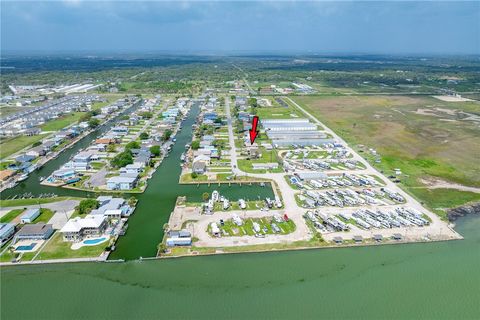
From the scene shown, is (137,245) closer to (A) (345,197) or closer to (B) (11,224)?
(B) (11,224)

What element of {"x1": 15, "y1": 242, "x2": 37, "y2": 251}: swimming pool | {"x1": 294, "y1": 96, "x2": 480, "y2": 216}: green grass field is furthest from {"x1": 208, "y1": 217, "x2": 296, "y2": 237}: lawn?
{"x1": 294, "y1": 96, "x2": 480, "y2": 216}: green grass field

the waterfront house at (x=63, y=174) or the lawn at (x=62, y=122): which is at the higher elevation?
the lawn at (x=62, y=122)

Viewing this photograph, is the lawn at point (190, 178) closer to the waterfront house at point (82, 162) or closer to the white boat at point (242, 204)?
the white boat at point (242, 204)

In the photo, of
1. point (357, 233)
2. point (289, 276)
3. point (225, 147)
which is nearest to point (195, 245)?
point (289, 276)

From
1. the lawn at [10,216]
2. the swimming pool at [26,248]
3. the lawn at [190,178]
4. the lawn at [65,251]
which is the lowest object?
the lawn at [65,251]

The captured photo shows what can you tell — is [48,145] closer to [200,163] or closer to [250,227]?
[200,163]

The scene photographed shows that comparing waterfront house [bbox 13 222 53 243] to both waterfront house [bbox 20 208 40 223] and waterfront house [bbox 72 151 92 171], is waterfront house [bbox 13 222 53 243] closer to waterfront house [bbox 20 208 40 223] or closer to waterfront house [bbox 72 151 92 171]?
waterfront house [bbox 20 208 40 223]

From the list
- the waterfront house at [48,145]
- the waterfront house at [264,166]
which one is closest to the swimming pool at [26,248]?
the waterfront house at [264,166]
